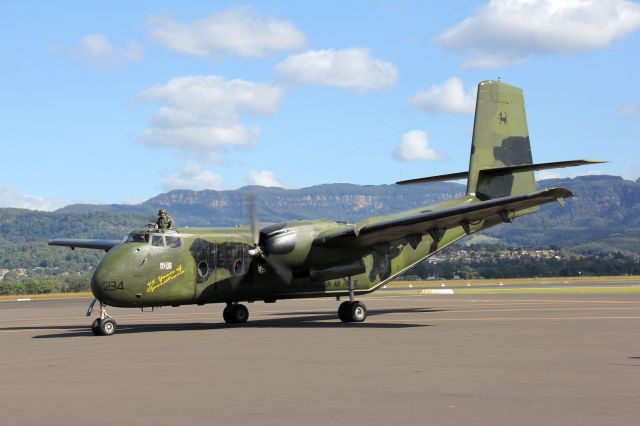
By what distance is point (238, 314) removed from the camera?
99.1ft

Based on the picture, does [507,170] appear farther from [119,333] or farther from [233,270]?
[119,333]

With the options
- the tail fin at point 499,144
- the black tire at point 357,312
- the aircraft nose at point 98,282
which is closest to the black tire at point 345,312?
the black tire at point 357,312

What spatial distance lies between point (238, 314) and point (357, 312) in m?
4.15

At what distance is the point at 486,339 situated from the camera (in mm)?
21234

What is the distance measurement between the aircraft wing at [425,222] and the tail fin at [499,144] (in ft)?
18.4

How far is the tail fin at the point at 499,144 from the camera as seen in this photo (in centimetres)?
3566

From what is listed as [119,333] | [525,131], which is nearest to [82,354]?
[119,333]

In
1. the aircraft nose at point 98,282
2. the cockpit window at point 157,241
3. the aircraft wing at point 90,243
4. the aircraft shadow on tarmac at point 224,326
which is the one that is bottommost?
the aircraft shadow on tarmac at point 224,326

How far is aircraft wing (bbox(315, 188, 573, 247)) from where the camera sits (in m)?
26.9

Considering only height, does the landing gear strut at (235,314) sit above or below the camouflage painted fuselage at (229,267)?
below

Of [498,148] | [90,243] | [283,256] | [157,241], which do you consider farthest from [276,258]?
[498,148]

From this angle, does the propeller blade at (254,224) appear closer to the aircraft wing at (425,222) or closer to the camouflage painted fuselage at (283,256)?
the camouflage painted fuselage at (283,256)

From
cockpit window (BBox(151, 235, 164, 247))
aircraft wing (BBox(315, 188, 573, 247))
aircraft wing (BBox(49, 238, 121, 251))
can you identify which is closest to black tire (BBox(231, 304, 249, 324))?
aircraft wing (BBox(315, 188, 573, 247))

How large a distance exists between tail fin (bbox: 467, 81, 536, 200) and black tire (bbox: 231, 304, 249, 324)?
36.1 feet
